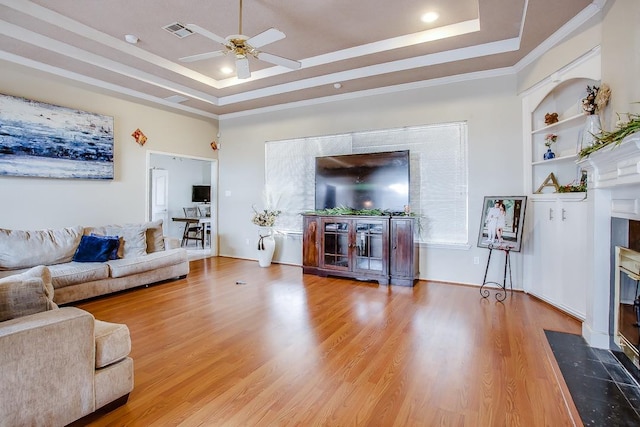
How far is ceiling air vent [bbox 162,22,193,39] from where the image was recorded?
369cm

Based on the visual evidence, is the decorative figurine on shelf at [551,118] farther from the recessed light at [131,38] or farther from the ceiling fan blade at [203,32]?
the recessed light at [131,38]

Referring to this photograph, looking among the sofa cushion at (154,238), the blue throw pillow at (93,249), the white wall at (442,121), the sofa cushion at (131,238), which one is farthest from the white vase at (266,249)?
the blue throw pillow at (93,249)

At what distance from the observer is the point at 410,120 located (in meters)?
4.99

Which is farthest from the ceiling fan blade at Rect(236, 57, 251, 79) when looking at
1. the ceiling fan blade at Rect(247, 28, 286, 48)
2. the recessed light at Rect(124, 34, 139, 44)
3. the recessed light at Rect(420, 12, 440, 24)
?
the recessed light at Rect(420, 12, 440, 24)

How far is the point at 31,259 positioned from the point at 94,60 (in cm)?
258

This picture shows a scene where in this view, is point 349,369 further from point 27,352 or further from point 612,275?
point 612,275

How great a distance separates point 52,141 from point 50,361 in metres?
4.05

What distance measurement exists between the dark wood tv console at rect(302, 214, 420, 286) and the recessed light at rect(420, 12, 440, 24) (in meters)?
2.36

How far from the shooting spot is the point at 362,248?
491cm

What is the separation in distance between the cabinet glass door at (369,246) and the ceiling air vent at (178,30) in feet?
10.7

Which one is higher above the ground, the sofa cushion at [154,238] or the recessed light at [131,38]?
the recessed light at [131,38]

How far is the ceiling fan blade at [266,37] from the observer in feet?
9.52

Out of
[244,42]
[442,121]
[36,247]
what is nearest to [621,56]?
[442,121]

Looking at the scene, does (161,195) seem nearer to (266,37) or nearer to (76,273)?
(76,273)
